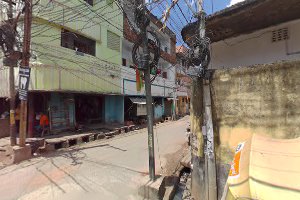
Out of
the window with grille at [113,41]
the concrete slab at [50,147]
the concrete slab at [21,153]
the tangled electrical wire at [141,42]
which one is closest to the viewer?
the tangled electrical wire at [141,42]

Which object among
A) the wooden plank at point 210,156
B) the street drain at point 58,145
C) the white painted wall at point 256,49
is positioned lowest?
the street drain at point 58,145

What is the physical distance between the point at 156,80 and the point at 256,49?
19.9m

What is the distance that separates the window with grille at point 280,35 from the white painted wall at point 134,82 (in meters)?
13.7

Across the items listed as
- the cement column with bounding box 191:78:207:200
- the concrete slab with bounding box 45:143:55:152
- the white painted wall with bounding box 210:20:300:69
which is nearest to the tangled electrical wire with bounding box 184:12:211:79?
the cement column with bounding box 191:78:207:200

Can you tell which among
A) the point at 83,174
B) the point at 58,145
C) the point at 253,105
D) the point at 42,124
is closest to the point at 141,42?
the point at 253,105

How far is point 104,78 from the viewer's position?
56.4ft

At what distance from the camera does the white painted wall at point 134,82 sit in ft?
66.4

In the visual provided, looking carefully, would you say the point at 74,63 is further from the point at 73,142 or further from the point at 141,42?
the point at 141,42

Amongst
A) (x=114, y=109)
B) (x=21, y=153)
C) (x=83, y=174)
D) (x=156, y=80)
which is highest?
(x=156, y=80)

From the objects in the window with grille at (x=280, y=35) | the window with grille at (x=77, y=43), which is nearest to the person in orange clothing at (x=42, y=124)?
the window with grille at (x=77, y=43)

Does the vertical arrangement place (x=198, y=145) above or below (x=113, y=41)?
below

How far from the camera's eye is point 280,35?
21.0ft

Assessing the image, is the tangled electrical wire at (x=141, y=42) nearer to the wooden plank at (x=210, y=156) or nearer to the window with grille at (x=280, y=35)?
the wooden plank at (x=210, y=156)

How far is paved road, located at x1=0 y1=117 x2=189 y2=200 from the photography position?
6275 millimetres
